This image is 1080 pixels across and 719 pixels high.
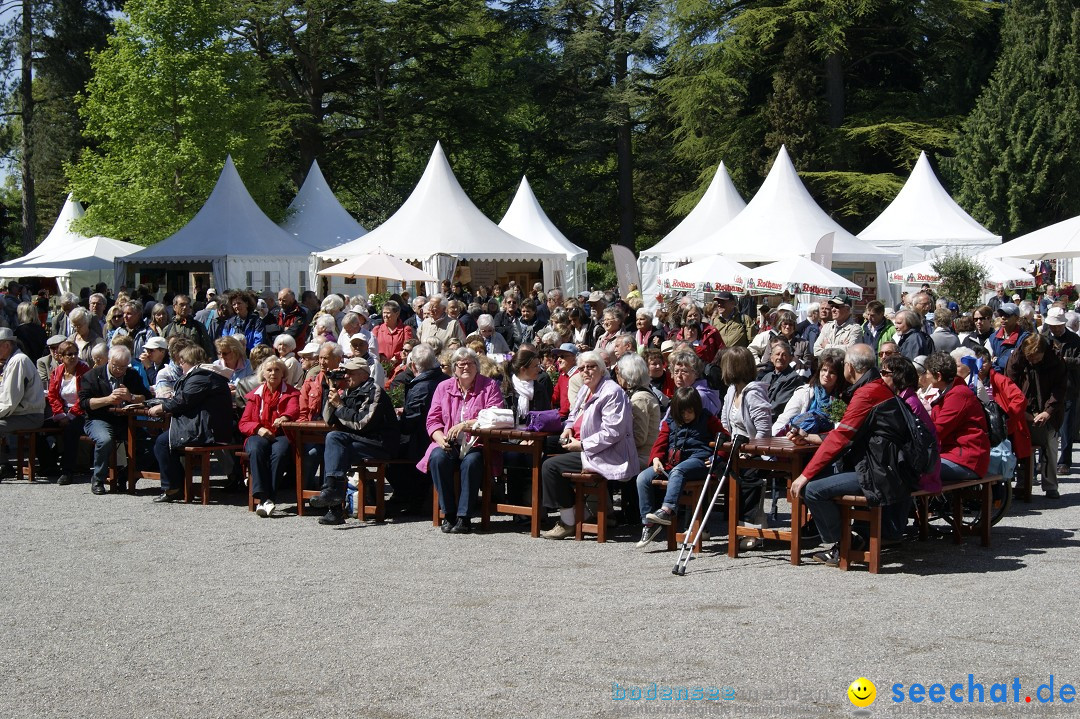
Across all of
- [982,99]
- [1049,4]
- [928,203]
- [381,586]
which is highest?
[1049,4]

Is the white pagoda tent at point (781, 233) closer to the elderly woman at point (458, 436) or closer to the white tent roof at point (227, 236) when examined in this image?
the white tent roof at point (227, 236)

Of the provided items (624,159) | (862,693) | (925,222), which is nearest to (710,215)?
(925,222)

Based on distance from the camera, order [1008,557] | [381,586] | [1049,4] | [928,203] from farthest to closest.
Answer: [1049,4], [928,203], [1008,557], [381,586]

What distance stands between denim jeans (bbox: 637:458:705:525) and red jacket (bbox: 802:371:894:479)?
1.01m

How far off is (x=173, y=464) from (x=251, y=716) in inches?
230

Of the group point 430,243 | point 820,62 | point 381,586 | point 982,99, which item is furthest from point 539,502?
point 820,62

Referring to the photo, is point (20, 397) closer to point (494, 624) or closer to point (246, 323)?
point (246, 323)

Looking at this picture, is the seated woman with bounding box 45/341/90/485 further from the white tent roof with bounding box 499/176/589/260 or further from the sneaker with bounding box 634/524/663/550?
the white tent roof with bounding box 499/176/589/260

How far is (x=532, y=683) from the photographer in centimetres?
506

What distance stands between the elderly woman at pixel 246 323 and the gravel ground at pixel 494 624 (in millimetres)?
5920

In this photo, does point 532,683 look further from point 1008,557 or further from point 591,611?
point 1008,557

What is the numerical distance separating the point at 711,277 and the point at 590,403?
10.9 m

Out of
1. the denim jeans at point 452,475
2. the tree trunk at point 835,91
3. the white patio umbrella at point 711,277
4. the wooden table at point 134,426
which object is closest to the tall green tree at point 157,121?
the white patio umbrella at point 711,277

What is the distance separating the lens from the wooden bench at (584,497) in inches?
324
